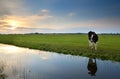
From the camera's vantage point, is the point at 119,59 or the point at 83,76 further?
the point at 119,59

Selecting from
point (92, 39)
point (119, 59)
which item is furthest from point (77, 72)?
point (92, 39)

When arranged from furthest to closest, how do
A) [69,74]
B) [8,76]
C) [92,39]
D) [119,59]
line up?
[92,39] → [119,59] → [69,74] → [8,76]

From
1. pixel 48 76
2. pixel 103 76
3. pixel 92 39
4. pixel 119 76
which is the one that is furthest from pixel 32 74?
pixel 92 39

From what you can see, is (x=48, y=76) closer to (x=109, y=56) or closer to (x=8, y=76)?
(x=8, y=76)

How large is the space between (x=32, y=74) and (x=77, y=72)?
10.8 ft

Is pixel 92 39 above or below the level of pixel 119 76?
above

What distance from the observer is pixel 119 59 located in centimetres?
2120

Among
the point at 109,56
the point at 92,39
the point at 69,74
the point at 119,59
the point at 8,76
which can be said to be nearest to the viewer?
the point at 8,76

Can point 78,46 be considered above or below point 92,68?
above

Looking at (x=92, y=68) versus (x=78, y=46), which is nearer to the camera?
(x=92, y=68)

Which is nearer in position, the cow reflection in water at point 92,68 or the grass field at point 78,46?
the cow reflection in water at point 92,68

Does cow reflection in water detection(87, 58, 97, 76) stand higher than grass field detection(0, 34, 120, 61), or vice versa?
grass field detection(0, 34, 120, 61)

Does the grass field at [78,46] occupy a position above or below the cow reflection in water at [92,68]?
above

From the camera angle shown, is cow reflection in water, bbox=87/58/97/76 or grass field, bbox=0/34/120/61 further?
grass field, bbox=0/34/120/61
